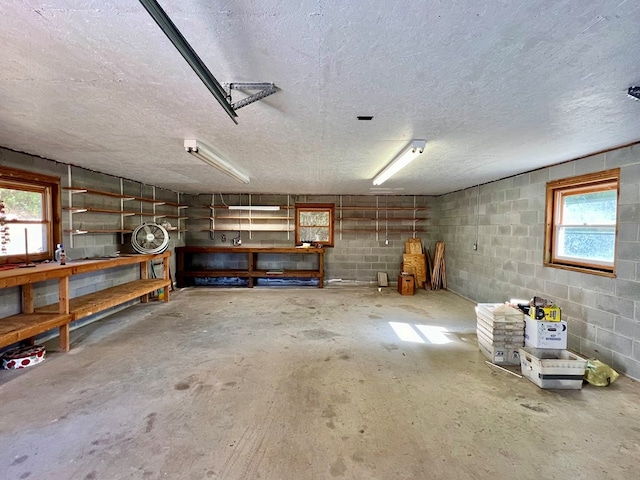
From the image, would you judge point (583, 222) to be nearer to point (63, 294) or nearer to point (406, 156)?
point (406, 156)

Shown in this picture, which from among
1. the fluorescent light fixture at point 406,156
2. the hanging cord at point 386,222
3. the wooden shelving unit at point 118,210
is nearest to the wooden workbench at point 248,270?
the wooden shelving unit at point 118,210

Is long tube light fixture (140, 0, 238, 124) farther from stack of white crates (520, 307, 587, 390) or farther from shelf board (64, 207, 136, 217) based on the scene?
shelf board (64, 207, 136, 217)

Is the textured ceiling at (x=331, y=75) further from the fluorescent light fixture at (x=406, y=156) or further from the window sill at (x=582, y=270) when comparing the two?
the window sill at (x=582, y=270)

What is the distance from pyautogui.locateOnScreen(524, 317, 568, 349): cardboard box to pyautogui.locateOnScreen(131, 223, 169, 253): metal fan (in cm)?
552

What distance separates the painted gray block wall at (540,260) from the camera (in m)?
2.81

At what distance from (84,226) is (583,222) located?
22.3 feet

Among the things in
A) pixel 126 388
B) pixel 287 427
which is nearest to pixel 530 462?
pixel 287 427

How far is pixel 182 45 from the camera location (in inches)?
47.3

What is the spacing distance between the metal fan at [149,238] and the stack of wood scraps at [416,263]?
5335mm

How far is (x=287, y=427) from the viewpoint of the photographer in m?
2.03

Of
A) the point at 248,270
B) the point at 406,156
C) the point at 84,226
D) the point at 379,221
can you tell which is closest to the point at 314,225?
the point at 379,221

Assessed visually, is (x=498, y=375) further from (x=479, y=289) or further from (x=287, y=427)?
(x=479, y=289)

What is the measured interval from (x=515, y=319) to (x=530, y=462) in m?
1.55

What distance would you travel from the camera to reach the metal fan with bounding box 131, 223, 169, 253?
16.1 feet
